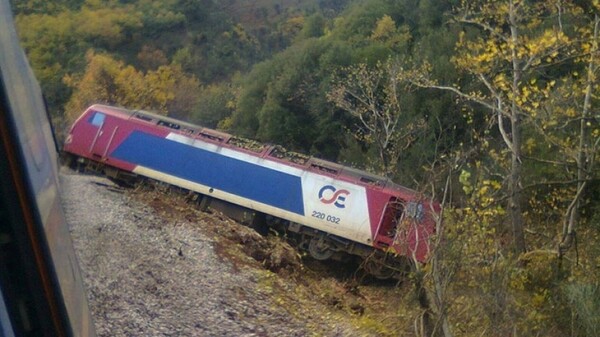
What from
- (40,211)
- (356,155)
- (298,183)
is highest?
(40,211)

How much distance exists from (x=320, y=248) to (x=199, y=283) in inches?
293

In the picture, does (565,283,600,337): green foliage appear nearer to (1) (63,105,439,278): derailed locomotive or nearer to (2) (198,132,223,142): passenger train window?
(1) (63,105,439,278): derailed locomotive

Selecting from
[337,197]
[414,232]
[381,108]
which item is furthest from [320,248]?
[381,108]

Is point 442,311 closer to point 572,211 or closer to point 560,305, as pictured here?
point 560,305

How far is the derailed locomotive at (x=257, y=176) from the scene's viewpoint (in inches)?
667

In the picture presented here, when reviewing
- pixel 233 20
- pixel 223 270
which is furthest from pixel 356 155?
pixel 233 20

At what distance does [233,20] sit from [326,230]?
30121 millimetres

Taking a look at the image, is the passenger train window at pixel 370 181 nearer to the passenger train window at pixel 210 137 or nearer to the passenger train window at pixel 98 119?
the passenger train window at pixel 210 137

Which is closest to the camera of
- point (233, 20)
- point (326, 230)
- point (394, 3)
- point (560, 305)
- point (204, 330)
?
point (204, 330)

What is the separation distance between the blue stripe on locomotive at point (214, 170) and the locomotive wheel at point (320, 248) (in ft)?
2.29

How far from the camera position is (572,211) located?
12.3 m

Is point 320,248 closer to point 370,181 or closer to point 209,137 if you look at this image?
point 370,181

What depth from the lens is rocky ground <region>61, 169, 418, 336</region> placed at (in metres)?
8.71

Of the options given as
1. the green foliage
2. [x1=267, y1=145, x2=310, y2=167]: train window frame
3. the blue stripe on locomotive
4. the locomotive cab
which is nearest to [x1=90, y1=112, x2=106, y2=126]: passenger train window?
the blue stripe on locomotive
